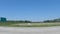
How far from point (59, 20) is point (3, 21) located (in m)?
26.2

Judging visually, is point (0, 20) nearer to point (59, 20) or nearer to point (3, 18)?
point (3, 18)

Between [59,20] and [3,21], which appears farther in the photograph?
[59,20]

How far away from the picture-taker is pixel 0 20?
36.0 meters

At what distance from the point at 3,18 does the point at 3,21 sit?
3.59 ft

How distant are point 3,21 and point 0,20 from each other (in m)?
0.99

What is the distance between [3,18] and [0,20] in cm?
121

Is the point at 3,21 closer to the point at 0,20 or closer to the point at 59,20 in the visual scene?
the point at 0,20

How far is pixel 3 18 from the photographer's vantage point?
35.8 meters

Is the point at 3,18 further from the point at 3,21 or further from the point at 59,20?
the point at 59,20

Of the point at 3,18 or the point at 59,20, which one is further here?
the point at 59,20

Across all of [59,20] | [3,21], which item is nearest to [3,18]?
[3,21]

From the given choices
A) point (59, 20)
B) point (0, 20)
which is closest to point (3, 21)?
point (0, 20)

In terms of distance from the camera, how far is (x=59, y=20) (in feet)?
167
